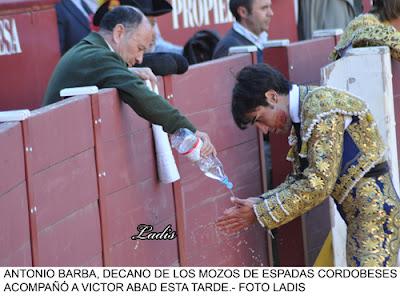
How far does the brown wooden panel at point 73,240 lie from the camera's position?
4422 mm

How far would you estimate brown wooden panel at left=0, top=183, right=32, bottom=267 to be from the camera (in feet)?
12.9

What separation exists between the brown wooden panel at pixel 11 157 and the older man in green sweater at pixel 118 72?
94 centimetres

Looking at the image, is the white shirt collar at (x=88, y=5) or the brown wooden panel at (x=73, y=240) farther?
the white shirt collar at (x=88, y=5)

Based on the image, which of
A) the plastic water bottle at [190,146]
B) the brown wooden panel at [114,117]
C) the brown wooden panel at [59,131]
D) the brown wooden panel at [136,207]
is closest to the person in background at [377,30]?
the plastic water bottle at [190,146]

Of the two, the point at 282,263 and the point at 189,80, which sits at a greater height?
the point at 189,80

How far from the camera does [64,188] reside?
4.56 meters

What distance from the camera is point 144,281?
436 centimetres

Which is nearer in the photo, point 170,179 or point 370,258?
point 370,258

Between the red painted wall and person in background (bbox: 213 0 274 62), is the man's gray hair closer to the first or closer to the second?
person in background (bbox: 213 0 274 62)

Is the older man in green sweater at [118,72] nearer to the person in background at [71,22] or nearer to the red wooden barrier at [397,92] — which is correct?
the red wooden barrier at [397,92]

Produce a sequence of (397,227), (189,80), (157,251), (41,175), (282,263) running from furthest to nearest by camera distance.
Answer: (282,263) → (189,80) → (157,251) → (397,227) → (41,175)

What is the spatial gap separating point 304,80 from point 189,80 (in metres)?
1.29

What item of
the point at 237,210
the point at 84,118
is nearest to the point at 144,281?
the point at 237,210

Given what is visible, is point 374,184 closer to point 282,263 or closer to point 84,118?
point 84,118
